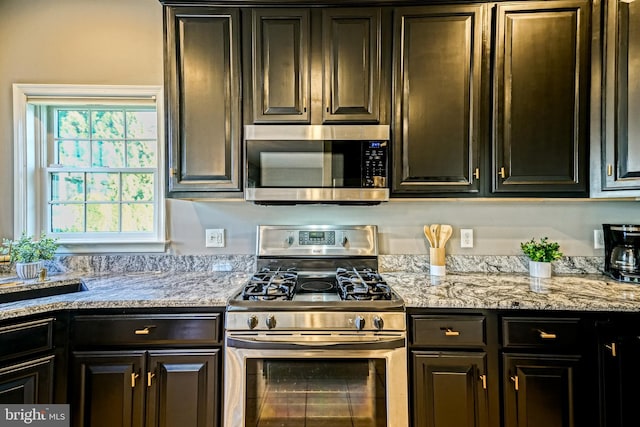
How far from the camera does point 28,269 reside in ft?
5.58

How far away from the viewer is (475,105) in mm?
1705

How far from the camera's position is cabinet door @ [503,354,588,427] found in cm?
134

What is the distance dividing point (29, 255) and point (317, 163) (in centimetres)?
169

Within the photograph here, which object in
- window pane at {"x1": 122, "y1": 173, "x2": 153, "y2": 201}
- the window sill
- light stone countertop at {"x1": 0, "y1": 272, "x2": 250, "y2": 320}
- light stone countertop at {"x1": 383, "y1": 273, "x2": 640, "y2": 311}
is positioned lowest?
light stone countertop at {"x1": 383, "y1": 273, "x2": 640, "y2": 311}

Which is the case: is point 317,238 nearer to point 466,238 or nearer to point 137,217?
point 466,238

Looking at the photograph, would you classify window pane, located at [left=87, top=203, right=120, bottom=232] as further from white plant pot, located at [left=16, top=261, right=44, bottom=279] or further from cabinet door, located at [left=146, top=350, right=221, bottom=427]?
cabinet door, located at [left=146, top=350, right=221, bottom=427]

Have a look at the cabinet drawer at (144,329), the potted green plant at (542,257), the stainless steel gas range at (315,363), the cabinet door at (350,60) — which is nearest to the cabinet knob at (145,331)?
the cabinet drawer at (144,329)

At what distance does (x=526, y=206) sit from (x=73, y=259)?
2973mm

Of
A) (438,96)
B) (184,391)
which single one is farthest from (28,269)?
(438,96)

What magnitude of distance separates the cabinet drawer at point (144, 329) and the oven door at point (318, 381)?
19 cm

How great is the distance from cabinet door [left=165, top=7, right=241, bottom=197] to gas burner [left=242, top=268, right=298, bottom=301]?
0.63 m

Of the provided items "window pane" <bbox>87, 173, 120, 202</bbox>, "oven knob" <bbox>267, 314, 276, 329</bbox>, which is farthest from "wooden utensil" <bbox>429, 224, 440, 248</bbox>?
"window pane" <bbox>87, 173, 120, 202</bbox>

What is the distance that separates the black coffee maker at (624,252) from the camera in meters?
1.70

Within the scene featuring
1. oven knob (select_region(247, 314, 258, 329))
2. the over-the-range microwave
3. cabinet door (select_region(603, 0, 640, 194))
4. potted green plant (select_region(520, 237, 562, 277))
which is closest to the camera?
oven knob (select_region(247, 314, 258, 329))
